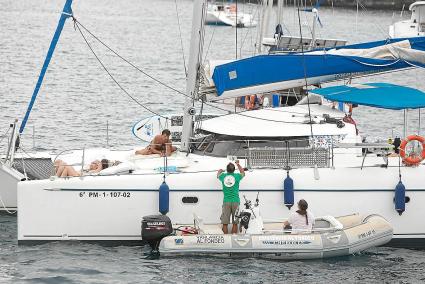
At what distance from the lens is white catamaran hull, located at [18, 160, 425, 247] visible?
2236 cm

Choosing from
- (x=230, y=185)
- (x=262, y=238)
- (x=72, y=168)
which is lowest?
(x=262, y=238)

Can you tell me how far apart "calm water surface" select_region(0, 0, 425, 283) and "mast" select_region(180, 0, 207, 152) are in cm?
304

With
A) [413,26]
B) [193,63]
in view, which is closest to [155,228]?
[193,63]

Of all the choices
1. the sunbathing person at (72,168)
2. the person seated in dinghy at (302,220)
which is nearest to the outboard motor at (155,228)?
the sunbathing person at (72,168)

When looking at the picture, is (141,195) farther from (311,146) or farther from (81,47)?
(81,47)

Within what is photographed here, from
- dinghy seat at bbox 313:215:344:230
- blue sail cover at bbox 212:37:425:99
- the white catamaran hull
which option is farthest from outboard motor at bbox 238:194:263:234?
blue sail cover at bbox 212:37:425:99

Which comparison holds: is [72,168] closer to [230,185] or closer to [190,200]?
[190,200]

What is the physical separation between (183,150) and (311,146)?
9.54 ft

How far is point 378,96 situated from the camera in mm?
23828

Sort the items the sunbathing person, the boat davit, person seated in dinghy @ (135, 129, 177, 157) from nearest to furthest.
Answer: the boat davit
the sunbathing person
person seated in dinghy @ (135, 129, 177, 157)

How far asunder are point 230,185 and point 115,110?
23893 millimetres

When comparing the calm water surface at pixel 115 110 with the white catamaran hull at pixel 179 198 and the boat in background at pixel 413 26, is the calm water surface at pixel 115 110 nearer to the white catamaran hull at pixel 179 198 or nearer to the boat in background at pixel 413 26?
the white catamaran hull at pixel 179 198

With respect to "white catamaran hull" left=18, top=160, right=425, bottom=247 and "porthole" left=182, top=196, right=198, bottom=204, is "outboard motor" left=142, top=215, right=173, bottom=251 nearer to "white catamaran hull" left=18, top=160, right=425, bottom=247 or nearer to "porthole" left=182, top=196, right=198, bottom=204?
"white catamaran hull" left=18, top=160, right=425, bottom=247

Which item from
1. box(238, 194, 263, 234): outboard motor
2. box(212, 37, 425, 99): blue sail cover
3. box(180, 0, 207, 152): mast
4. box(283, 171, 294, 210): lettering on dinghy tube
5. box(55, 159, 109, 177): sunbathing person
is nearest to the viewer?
box(238, 194, 263, 234): outboard motor
